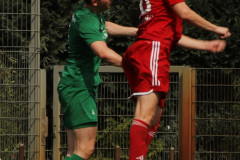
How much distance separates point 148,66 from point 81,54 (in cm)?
58

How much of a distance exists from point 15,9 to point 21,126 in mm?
1747

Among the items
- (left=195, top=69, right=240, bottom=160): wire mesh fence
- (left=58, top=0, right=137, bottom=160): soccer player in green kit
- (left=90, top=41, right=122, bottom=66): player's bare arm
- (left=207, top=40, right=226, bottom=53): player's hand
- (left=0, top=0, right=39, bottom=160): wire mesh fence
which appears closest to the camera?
(left=90, top=41, right=122, bottom=66): player's bare arm

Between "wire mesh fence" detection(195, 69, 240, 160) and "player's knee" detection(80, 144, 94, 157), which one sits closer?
"player's knee" detection(80, 144, 94, 157)

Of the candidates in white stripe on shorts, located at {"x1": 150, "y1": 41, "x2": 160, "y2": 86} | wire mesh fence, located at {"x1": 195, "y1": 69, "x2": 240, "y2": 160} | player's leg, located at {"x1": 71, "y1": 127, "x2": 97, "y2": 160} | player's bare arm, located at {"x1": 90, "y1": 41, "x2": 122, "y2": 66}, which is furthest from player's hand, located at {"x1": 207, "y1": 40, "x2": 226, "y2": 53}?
wire mesh fence, located at {"x1": 195, "y1": 69, "x2": 240, "y2": 160}

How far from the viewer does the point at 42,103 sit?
8086 mm

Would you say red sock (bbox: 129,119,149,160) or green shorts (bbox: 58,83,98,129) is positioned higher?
green shorts (bbox: 58,83,98,129)

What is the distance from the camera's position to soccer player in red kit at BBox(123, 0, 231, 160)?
14.9ft

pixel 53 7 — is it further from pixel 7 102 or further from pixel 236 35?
pixel 236 35

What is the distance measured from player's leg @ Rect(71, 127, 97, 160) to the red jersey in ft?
2.76

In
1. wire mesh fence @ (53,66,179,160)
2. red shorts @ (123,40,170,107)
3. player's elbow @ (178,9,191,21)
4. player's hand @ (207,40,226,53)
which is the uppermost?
player's elbow @ (178,9,191,21)

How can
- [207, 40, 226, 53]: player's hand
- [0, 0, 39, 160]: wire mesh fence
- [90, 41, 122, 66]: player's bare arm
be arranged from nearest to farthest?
[90, 41, 122, 66]: player's bare arm → [207, 40, 226, 53]: player's hand → [0, 0, 39, 160]: wire mesh fence

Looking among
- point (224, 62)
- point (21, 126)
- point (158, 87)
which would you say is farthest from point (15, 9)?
point (158, 87)

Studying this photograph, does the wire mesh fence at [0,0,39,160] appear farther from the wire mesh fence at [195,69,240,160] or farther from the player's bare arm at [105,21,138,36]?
the player's bare arm at [105,21,138,36]

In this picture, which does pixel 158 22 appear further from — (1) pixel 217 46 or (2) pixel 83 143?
(2) pixel 83 143
